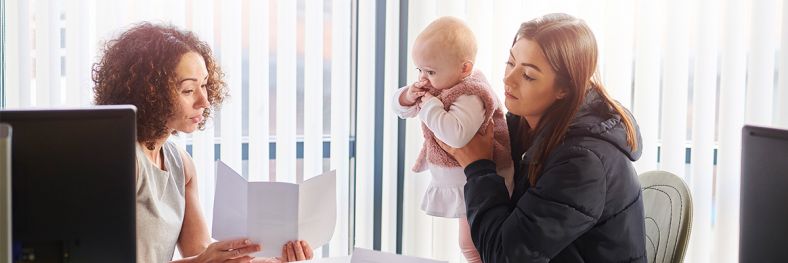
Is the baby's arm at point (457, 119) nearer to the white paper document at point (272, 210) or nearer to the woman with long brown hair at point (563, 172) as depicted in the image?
the woman with long brown hair at point (563, 172)

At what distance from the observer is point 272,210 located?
1942 millimetres

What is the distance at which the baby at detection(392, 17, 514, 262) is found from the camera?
1988mm

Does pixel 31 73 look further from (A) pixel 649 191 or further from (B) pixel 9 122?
(A) pixel 649 191

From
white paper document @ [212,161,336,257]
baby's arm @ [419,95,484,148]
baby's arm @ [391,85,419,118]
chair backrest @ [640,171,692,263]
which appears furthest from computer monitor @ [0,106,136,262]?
chair backrest @ [640,171,692,263]

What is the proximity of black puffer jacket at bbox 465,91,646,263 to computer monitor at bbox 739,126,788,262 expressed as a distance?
1.45 ft

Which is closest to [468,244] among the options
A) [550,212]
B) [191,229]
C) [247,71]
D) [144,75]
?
[550,212]

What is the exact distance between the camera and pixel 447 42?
2014 millimetres

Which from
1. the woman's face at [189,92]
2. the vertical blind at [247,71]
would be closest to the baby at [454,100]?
the woman's face at [189,92]

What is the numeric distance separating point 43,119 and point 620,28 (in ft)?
7.50

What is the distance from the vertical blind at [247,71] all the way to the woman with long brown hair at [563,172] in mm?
1233

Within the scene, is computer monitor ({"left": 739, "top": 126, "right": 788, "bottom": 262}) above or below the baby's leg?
above

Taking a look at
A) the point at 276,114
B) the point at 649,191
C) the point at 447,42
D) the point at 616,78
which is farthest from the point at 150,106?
the point at 616,78

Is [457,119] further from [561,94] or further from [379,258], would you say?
[379,258]

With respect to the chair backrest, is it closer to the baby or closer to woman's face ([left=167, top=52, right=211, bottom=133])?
the baby
